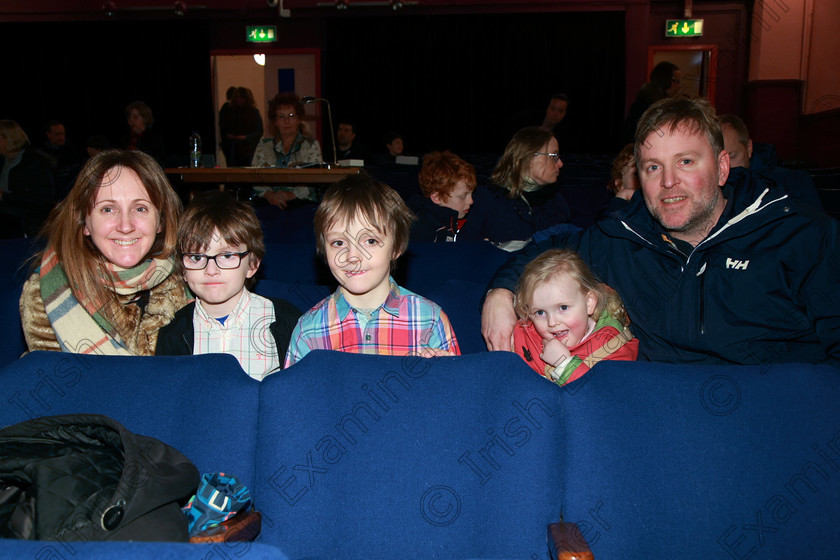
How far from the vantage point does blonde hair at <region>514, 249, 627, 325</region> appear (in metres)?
1.92

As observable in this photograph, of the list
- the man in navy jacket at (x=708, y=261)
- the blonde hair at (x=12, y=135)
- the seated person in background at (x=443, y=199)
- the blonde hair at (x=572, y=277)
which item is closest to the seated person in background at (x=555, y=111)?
the seated person in background at (x=443, y=199)

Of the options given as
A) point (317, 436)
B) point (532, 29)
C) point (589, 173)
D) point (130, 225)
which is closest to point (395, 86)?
point (532, 29)

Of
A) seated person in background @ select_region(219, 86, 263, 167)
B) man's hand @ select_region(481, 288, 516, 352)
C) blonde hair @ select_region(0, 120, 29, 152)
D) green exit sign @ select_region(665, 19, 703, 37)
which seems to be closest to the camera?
man's hand @ select_region(481, 288, 516, 352)

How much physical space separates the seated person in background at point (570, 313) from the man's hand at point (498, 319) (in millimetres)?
42

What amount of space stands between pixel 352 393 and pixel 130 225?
1.02m

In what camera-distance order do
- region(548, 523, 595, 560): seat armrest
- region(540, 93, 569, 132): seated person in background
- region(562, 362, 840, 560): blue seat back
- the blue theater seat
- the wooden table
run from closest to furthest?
region(548, 523, 595, 560): seat armrest, region(562, 362, 840, 560): blue seat back, the blue theater seat, the wooden table, region(540, 93, 569, 132): seated person in background

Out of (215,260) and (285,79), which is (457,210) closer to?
(215,260)

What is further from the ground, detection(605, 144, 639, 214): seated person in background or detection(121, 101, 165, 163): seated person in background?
detection(121, 101, 165, 163): seated person in background

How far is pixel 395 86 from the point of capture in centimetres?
1139

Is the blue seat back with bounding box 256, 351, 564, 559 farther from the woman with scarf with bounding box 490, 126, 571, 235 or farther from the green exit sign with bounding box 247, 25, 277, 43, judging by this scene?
the green exit sign with bounding box 247, 25, 277, 43

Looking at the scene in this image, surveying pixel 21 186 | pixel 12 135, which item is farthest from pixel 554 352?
pixel 12 135

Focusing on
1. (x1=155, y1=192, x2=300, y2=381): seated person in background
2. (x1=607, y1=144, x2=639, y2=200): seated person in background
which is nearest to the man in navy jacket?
(x1=155, y1=192, x2=300, y2=381): seated person in background

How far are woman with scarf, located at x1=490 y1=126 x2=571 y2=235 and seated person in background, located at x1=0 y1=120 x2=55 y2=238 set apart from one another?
4197 mm

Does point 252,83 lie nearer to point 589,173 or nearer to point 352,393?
point 589,173
